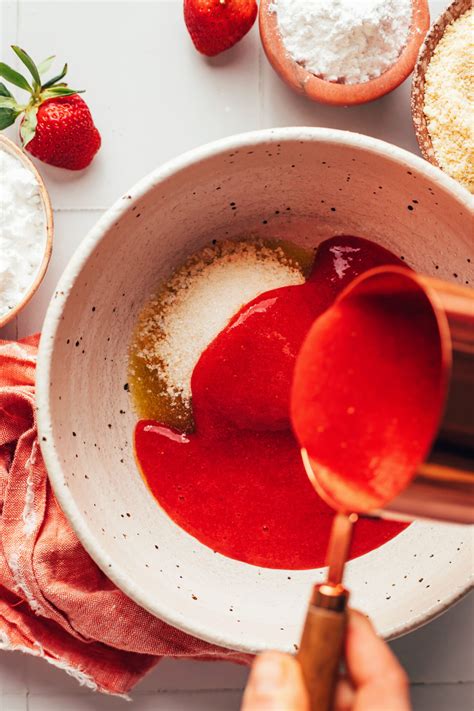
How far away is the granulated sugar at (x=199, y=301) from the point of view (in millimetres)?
1123

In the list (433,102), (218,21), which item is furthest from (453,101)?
(218,21)

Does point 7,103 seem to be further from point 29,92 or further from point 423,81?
point 423,81

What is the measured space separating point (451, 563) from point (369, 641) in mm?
302

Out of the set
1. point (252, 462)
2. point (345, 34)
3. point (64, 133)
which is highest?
point (345, 34)

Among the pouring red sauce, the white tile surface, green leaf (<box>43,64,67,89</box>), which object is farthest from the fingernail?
green leaf (<box>43,64,67,89</box>)

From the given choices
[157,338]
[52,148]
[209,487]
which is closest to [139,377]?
[157,338]

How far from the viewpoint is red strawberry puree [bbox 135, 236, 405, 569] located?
1.08 metres

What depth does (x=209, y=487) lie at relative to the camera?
110cm

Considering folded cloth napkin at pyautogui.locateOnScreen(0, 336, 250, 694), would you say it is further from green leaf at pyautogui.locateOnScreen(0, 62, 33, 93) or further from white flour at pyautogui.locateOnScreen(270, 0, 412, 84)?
white flour at pyautogui.locateOnScreen(270, 0, 412, 84)

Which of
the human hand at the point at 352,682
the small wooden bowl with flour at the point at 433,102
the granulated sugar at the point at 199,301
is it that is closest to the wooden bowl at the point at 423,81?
the small wooden bowl with flour at the point at 433,102

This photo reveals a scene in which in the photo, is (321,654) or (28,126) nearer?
(321,654)

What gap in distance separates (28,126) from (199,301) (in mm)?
332

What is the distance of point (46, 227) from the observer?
3.73 feet

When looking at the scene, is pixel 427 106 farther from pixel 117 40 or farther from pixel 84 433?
pixel 84 433
